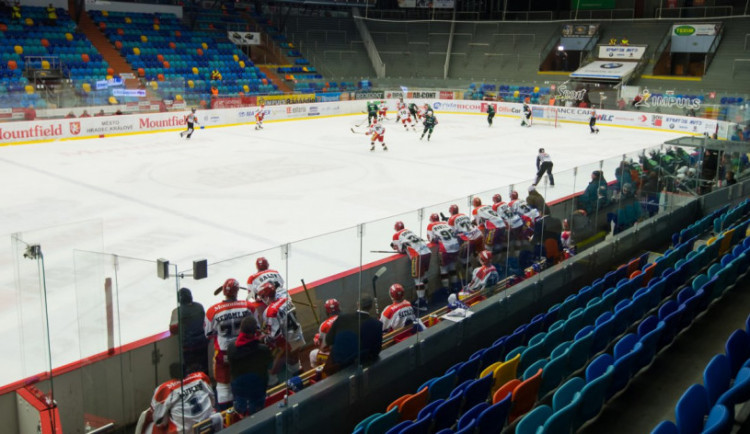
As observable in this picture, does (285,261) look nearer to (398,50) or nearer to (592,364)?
(592,364)

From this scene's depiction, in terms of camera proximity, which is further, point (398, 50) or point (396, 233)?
point (398, 50)

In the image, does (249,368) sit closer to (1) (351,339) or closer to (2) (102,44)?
(1) (351,339)

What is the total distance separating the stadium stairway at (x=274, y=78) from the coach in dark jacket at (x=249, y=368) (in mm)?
32422

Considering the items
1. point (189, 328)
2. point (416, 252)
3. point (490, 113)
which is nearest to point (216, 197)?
point (416, 252)

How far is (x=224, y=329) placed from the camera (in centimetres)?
542

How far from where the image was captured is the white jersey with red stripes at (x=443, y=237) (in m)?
8.05

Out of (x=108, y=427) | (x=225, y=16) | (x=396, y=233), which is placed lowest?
(x=108, y=427)

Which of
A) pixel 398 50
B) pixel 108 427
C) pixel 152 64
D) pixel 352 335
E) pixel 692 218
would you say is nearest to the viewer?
pixel 108 427

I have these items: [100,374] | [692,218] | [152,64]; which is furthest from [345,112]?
[100,374]

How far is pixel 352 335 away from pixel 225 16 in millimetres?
36899

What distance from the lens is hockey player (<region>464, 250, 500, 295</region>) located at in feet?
25.5

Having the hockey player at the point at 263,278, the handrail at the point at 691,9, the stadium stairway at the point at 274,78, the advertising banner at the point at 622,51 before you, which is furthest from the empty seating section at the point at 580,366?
the handrail at the point at 691,9

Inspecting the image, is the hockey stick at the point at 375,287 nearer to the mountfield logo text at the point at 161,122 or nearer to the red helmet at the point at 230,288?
the red helmet at the point at 230,288

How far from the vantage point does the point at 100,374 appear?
16.9ft
